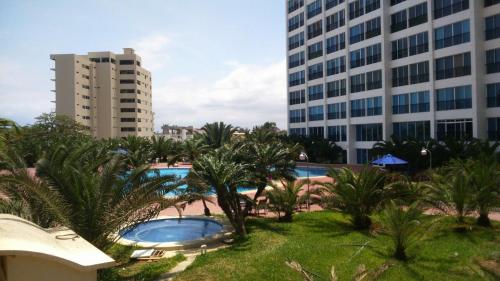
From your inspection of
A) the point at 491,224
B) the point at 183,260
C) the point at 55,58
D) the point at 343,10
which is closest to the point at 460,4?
the point at 343,10

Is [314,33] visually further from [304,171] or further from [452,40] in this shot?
[452,40]

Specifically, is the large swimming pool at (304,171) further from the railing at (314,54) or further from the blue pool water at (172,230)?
the blue pool water at (172,230)

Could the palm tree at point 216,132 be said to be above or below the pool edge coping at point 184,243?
above

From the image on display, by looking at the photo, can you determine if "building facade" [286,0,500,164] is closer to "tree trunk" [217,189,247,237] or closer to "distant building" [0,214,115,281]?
"tree trunk" [217,189,247,237]

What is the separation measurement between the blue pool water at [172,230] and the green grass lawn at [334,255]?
89.9 inches

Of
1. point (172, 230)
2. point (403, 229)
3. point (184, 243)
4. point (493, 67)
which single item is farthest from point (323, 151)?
point (403, 229)

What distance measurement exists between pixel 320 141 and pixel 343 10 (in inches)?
620

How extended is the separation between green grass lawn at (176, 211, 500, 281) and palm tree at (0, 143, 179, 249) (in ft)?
8.06

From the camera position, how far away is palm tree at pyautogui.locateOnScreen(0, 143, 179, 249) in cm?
862

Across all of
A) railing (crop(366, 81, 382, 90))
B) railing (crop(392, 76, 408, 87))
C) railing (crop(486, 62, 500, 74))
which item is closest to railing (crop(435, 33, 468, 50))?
railing (crop(486, 62, 500, 74))

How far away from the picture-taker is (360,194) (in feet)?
51.2

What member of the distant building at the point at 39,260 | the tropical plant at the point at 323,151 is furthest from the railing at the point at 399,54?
the distant building at the point at 39,260

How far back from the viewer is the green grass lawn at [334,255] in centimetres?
1054

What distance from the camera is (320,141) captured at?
4450cm
